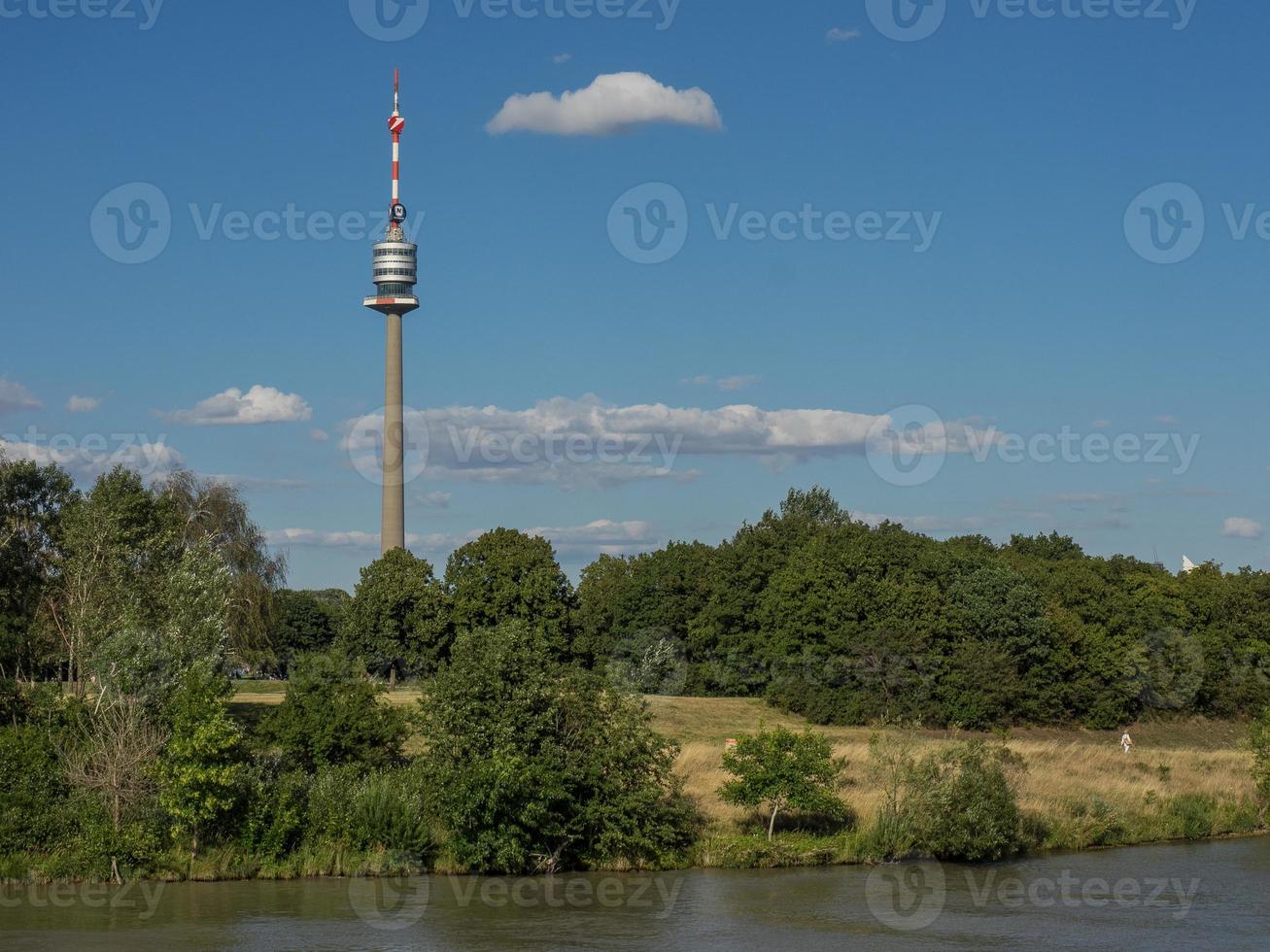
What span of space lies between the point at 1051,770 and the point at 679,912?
79.7 ft

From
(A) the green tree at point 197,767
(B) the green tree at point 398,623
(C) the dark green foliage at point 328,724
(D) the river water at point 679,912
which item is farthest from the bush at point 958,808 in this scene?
(B) the green tree at point 398,623

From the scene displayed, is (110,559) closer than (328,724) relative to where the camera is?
No

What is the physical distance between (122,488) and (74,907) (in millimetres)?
23088

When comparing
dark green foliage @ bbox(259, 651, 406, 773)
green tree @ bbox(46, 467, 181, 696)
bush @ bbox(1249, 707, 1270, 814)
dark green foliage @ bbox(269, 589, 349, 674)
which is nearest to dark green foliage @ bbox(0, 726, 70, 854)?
dark green foliage @ bbox(259, 651, 406, 773)

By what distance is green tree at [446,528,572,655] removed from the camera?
94.6 m

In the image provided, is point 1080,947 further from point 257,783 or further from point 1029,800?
point 257,783

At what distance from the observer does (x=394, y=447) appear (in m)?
143

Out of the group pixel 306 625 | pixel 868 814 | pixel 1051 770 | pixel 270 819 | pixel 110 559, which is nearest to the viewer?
pixel 270 819

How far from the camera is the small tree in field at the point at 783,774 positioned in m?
43.9


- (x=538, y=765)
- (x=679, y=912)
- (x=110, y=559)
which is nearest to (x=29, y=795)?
(x=538, y=765)

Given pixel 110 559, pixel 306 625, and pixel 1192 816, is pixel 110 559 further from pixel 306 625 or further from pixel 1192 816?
pixel 306 625

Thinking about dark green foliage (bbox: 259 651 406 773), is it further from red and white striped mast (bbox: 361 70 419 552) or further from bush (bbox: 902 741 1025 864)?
red and white striped mast (bbox: 361 70 419 552)

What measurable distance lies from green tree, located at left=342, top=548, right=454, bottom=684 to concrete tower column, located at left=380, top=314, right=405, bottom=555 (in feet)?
108

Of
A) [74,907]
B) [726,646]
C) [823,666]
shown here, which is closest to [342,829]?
[74,907]
